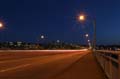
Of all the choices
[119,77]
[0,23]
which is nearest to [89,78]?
[119,77]

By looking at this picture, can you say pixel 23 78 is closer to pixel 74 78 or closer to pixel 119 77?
pixel 74 78

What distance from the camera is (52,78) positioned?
621 inches

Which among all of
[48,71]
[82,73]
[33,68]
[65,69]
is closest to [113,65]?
[82,73]

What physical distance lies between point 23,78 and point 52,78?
59.0 inches

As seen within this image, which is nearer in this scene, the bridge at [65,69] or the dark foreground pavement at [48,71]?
the bridge at [65,69]

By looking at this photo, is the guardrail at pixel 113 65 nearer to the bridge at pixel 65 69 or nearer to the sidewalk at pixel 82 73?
the bridge at pixel 65 69

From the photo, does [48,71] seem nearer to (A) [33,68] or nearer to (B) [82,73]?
(B) [82,73]

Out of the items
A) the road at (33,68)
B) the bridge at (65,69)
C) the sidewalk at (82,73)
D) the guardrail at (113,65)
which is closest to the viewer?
the guardrail at (113,65)

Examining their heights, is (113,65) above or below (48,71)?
above

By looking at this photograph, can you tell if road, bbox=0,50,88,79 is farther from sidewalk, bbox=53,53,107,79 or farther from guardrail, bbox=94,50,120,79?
guardrail, bbox=94,50,120,79

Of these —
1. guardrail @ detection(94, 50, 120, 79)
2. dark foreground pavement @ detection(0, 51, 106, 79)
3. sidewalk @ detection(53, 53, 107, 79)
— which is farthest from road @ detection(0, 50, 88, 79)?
guardrail @ detection(94, 50, 120, 79)

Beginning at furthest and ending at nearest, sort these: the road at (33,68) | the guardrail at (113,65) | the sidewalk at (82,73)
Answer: the road at (33,68), the sidewalk at (82,73), the guardrail at (113,65)

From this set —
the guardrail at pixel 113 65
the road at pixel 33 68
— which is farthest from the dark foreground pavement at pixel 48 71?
the guardrail at pixel 113 65

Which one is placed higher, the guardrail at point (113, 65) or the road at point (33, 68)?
the guardrail at point (113, 65)
